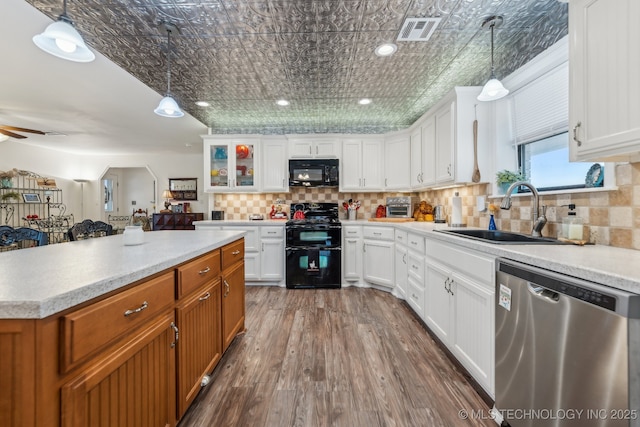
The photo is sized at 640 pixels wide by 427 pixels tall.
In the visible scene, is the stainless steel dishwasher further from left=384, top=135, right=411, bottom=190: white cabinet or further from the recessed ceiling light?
left=384, top=135, right=411, bottom=190: white cabinet

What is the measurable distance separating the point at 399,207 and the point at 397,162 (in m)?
0.67

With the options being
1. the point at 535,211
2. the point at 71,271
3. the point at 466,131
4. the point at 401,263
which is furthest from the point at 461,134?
the point at 71,271

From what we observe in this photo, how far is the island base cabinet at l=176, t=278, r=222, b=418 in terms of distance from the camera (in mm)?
1309

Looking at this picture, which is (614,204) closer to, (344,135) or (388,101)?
(388,101)

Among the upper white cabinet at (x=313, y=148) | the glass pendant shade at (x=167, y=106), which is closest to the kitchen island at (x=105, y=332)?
the glass pendant shade at (x=167, y=106)

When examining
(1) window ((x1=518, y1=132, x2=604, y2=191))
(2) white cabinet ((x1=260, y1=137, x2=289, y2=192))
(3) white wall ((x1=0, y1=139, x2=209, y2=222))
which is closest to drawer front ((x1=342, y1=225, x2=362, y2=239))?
(2) white cabinet ((x1=260, y1=137, x2=289, y2=192))

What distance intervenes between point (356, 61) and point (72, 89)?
3.29 m

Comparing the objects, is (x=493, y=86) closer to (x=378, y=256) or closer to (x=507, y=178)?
(x=507, y=178)

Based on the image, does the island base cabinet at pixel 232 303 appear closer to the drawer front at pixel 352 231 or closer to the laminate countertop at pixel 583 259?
the laminate countertop at pixel 583 259

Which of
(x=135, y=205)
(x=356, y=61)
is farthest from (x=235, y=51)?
(x=135, y=205)

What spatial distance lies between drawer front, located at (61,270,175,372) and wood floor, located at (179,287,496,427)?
0.79 meters

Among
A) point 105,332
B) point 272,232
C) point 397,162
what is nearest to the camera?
point 105,332

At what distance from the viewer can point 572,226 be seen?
1.54 meters

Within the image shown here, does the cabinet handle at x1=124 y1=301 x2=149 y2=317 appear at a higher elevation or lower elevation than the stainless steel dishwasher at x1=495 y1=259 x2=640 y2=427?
higher
